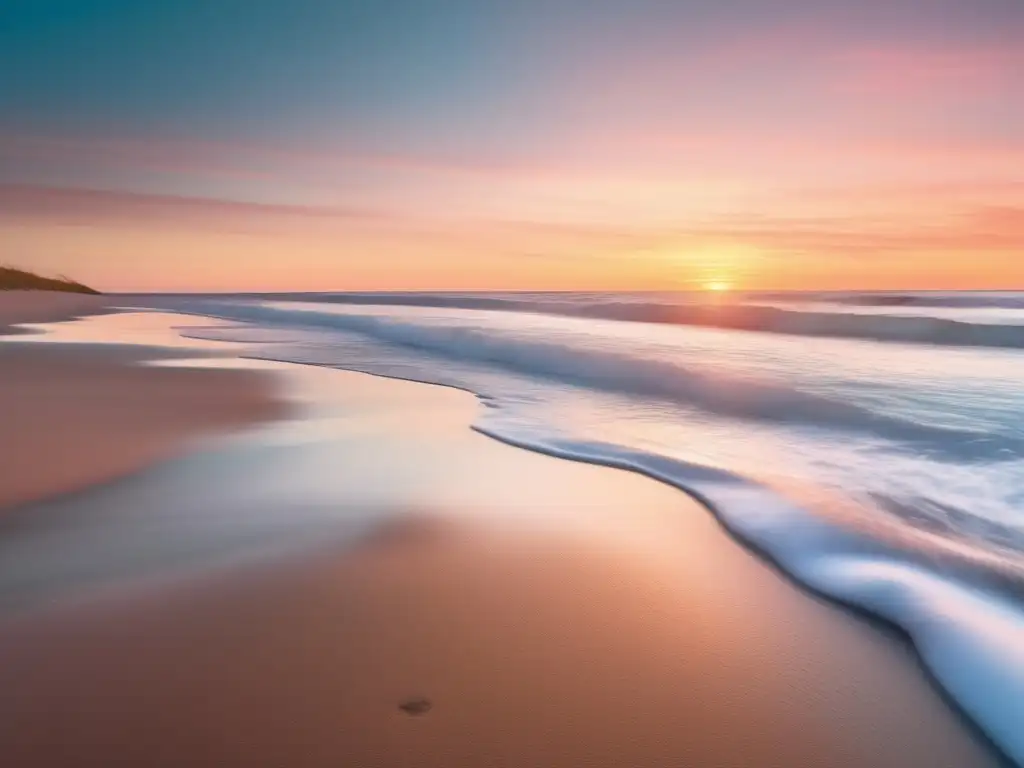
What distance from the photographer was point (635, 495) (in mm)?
3846

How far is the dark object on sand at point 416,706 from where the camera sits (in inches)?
72.9

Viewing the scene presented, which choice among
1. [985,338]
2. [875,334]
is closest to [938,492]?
[985,338]

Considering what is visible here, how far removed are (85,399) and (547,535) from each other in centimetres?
533

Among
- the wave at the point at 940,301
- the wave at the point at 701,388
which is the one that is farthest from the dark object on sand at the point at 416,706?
the wave at the point at 940,301

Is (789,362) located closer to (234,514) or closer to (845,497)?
(845,497)

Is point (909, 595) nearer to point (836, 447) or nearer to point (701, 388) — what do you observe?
point (836, 447)

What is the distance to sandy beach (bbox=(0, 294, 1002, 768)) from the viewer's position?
5.75 feet

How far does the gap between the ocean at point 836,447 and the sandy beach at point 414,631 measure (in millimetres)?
207

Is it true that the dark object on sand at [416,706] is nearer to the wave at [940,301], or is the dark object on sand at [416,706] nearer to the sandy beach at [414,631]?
the sandy beach at [414,631]

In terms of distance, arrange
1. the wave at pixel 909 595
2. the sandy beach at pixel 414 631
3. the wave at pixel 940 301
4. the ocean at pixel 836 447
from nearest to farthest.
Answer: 1. the sandy beach at pixel 414 631
2. the wave at pixel 909 595
3. the ocean at pixel 836 447
4. the wave at pixel 940 301

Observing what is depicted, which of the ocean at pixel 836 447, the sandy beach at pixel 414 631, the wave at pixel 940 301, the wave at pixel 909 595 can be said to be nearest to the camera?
the sandy beach at pixel 414 631

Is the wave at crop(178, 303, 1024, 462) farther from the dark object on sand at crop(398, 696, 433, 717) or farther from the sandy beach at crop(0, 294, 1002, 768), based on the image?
the dark object on sand at crop(398, 696, 433, 717)

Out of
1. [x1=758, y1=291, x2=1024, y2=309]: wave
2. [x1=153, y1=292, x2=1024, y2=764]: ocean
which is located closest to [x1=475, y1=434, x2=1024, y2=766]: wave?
[x1=153, y1=292, x2=1024, y2=764]: ocean

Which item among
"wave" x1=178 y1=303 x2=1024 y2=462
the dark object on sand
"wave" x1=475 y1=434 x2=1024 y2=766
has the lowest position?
the dark object on sand
